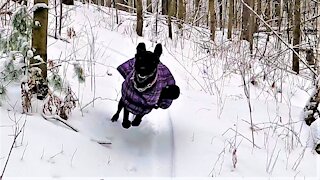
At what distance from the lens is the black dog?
380cm

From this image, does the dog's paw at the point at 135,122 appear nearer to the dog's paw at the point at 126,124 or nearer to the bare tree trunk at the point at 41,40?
the dog's paw at the point at 126,124

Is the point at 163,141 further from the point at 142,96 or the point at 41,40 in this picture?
the point at 41,40

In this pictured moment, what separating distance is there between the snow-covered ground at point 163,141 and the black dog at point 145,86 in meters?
0.31

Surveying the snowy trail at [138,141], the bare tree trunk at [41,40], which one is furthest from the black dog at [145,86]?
the bare tree trunk at [41,40]

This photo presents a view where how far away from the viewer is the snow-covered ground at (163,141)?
10.2ft

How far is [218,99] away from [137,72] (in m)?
1.78

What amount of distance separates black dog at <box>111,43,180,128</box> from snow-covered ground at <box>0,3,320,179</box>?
315mm

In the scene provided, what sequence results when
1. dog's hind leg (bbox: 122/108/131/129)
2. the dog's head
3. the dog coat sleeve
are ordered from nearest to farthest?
1. the dog's head
2. dog's hind leg (bbox: 122/108/131/129)
3. the dog coat sleeve

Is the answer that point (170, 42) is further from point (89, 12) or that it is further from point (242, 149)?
point (242, 149)

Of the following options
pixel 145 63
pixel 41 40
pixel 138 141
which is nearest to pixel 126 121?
pixel 138 141

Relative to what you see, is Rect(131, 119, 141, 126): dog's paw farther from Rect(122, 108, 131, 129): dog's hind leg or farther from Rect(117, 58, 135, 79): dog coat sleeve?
Rect(117, 58, 135, 79): dog coat sleeve

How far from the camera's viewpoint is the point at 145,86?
12.6ft

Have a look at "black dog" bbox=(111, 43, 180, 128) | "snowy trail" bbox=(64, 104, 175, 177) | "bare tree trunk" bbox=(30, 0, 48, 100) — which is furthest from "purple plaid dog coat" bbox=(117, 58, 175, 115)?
"bare tree trunk" bbox=(30, 0, 48, 100)

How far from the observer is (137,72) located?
12.6 feet
